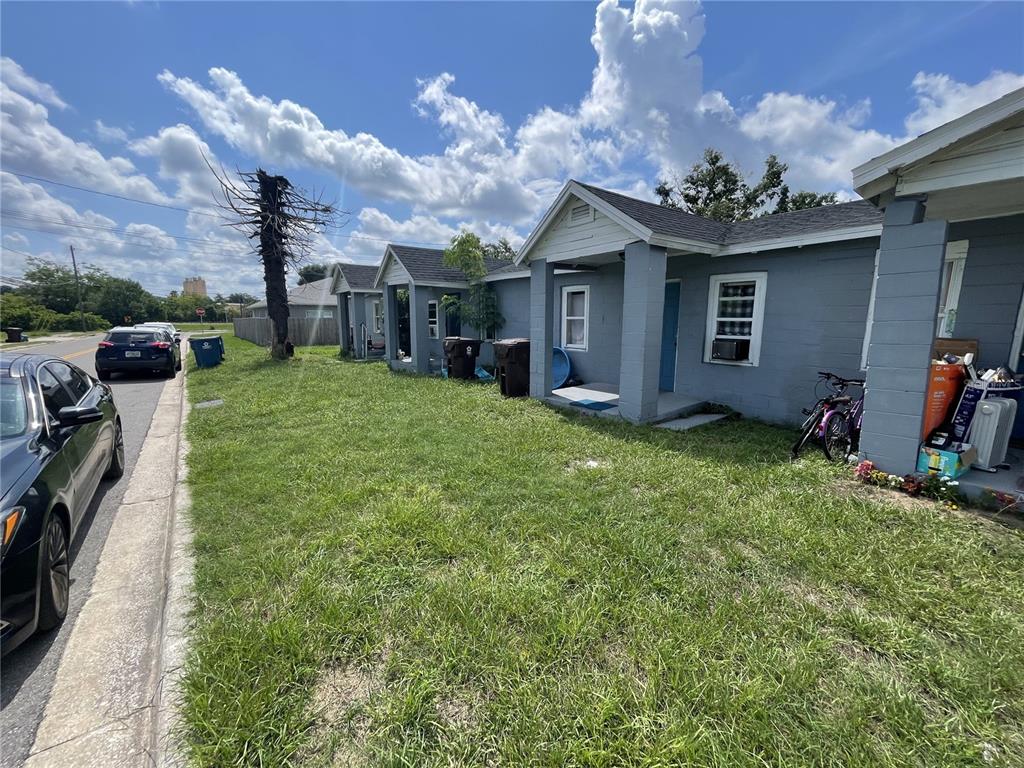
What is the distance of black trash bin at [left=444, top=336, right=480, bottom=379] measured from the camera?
443 inches

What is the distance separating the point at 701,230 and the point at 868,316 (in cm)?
280

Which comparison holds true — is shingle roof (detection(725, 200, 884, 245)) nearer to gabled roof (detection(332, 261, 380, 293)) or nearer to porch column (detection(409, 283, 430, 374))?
porch column (detection(409, 283, 430, 374))

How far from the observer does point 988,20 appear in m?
5.09

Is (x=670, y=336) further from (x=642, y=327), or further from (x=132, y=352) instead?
(x=132, y=352)

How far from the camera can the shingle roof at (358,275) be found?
16.8 m

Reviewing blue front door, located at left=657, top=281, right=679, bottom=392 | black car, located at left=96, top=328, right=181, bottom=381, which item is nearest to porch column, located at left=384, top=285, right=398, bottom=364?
black car, located at left=96, top=328, right=181, bottom=381

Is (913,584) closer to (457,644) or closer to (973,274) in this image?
(457,644)

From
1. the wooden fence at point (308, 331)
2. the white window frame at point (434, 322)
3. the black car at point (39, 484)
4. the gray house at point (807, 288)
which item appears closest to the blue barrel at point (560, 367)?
the gray house at point (807, 288)

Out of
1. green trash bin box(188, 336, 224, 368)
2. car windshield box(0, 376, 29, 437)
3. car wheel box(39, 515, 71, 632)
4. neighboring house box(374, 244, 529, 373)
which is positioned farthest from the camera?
green trash bin box(188, 336, 224, 368)

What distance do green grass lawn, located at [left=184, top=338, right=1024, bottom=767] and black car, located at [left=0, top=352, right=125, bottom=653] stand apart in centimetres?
74

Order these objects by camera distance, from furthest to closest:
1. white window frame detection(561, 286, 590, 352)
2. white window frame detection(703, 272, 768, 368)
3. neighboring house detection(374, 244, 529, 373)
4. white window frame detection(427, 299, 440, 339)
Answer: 1. white window frame detection(427, 299, 440, 339)
2. neighboring house detection(374, 244, 529, 373)
3. white window frame detection(561, 286, 590, 352)
4. white window frame detection(703, 272, 768, 368)

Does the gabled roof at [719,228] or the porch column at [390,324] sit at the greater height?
the gabled roof at [719,228]

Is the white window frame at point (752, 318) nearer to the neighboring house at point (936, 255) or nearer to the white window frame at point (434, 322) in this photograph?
the neighboring house at point (936, 255)

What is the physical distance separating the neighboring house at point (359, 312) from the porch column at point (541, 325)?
10.5 metres
